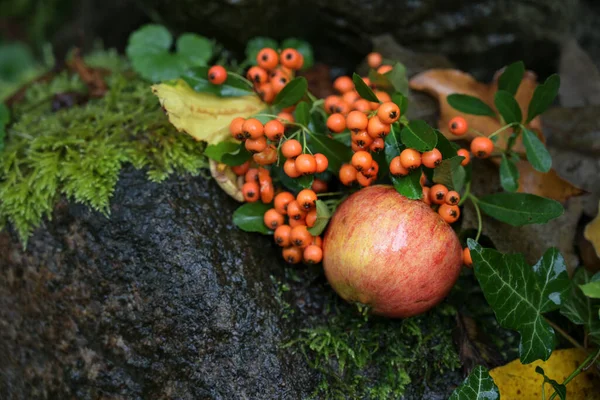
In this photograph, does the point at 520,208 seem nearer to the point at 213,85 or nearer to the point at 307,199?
the point at 307,199

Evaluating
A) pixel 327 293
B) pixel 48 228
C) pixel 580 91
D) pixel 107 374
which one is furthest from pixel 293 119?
pixel 580 91

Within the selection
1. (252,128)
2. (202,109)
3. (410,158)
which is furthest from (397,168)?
(202,109)

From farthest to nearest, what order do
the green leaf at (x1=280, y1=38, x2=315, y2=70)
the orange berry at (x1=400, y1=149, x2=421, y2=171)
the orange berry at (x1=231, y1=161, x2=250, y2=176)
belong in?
the green leaf at (x1=280, y1=38, x2=315, y2=70)
the orange berry at (x1=231, y1=161, x2=250, y2=176)
the orange berry at (x1=400, y1=149, x2=421, y2=171)

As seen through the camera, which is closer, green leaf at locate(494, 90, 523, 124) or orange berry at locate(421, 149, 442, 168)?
orange berry at locate(421, 149, 442, 168)

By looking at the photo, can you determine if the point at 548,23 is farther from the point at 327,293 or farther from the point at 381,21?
the point at 327,293

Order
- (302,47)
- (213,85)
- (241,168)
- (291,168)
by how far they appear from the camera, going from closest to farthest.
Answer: (291,168), (241,168), (213,85), (302,47)

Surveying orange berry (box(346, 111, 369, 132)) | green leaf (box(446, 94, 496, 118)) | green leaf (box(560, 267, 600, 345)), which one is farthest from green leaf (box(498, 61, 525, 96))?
green leaf (box(560, 267, 600, 345))

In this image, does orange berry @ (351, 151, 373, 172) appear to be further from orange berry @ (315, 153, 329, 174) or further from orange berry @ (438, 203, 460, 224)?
orange berry @ (438, 203, 460, 224)
